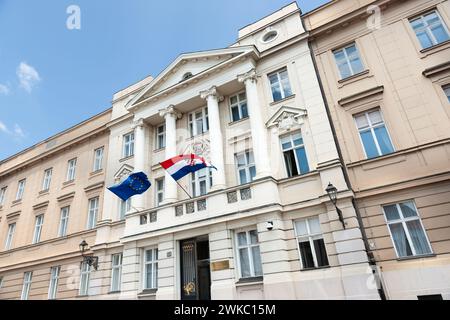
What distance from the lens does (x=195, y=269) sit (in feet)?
42.5

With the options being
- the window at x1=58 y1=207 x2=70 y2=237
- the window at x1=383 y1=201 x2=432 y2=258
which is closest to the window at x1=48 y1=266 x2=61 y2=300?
the window at x1=58 y1=207 x2=70 y2=237

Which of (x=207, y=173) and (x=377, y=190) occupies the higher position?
(x=207, y=173)

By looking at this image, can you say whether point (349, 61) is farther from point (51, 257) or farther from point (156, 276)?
point (51, 257)

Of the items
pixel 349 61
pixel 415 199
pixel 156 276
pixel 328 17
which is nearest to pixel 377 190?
pixel 415 199

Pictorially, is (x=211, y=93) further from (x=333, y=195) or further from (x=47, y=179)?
(x=47, y=179)

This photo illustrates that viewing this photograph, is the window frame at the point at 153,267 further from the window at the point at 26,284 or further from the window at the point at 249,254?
the window at the point at 26,284

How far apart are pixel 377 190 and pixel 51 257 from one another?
1824 cm

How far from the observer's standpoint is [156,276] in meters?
13.8

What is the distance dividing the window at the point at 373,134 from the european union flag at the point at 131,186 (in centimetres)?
984

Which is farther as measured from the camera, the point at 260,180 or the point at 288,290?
the point at 260,180

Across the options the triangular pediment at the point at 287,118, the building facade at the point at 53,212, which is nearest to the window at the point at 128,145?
the building facade at the point at 53,212

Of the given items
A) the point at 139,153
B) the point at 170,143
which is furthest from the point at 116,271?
the point at 170,143

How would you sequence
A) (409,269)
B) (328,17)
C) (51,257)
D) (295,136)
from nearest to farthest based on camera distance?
1. (409,269)
2. (295,136)
3. (328,17)
4. (51,257)

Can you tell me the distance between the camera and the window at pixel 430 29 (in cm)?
1152
